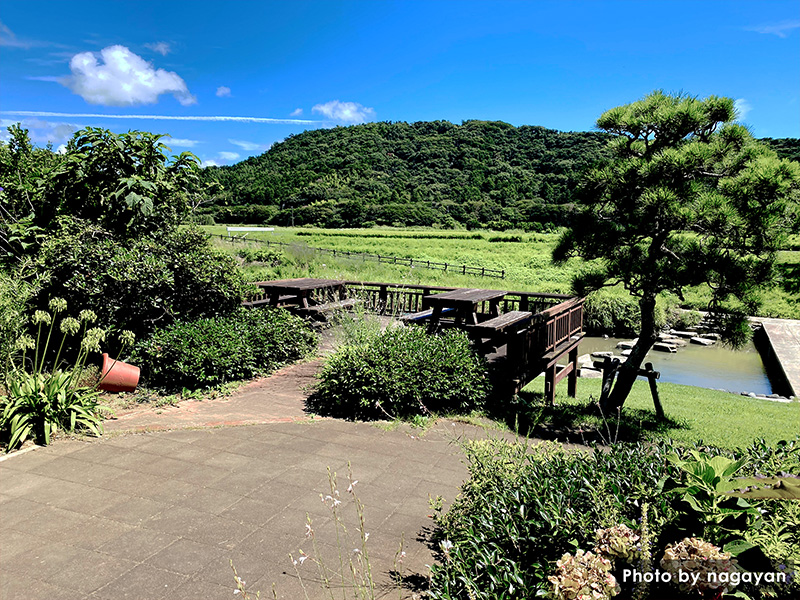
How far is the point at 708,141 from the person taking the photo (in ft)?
17.4

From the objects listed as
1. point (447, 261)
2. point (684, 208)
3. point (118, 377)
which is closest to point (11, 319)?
point (118, 377)

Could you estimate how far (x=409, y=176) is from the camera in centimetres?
7650

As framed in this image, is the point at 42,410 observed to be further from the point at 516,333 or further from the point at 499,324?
the point at 516,333

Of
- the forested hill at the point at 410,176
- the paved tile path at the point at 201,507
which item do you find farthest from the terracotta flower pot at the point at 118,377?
Answer: the forested hill at the point at 410,176

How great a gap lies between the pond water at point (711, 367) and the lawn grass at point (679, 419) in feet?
9.90

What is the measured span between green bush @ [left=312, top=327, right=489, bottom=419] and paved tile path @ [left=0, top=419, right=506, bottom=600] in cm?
52

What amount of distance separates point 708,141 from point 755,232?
1154 mm

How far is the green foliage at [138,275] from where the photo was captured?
558 centimetres

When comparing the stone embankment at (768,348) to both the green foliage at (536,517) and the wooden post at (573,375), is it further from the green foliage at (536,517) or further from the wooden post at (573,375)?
the green foliage at (536,517)

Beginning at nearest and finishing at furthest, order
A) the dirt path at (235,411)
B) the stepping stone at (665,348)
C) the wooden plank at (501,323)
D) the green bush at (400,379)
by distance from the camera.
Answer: the dirt path at (235,411), the green bush at (400,379), the wooden plank at (501,323), the stepping stone at (665,348)

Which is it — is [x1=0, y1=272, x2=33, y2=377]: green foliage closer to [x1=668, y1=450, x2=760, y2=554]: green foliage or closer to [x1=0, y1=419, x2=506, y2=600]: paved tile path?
[x1=0, y1=419, x2=506, y2=600]: paved tile path

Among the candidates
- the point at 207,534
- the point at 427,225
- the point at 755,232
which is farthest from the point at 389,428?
the point at 427,225

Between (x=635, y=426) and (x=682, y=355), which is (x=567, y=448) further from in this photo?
(x=682, y=355)

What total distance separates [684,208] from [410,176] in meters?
73.8
